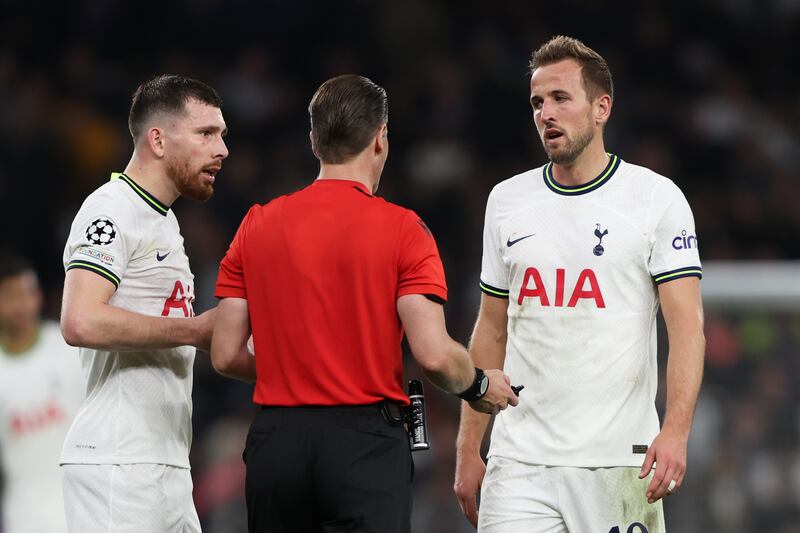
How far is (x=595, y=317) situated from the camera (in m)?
4.62

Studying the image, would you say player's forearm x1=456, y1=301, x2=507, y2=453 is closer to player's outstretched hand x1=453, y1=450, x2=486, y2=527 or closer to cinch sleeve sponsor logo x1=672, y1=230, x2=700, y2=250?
player's outstretched hand x1=453, y1=450, x2=486, y2=527

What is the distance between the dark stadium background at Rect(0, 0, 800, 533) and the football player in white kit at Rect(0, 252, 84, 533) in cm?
329

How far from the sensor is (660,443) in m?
4.35

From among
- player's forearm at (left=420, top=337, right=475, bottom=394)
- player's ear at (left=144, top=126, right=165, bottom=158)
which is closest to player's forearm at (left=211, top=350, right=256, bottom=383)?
player's forearm at (left=420, top=337, right=475, bottom=394)

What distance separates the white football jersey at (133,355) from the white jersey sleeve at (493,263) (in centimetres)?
115

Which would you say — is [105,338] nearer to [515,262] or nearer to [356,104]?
[356,104]

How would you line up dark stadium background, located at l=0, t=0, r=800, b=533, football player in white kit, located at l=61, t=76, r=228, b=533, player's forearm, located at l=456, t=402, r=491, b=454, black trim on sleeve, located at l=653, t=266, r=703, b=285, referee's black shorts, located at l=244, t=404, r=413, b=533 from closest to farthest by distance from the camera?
referee's black shorts, located at l=244, t=404, r=413, b=533
football player in white kit, located at l=61, t=76, r=228, b=533
black trim on sleeve, located at l=653, t=266, r=703, b=285
player's forearm, located at l=456, t=402, r=491, b=454
dark stadium background, located at l=0, t=0, r=800, b=533

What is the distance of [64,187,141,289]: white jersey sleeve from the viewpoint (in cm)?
442

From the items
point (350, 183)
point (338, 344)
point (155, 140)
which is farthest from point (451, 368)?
point (155, 140)

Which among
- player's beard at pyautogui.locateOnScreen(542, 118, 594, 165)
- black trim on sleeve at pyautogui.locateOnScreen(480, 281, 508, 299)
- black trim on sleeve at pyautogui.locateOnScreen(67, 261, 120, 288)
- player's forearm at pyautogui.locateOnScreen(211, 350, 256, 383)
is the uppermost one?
player's beard at pyautogui.locateOnScreen(542, 118, 594, 165)

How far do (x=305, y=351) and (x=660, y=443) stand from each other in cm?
126

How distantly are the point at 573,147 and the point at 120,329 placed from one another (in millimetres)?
1778

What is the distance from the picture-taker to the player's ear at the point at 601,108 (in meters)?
4.84

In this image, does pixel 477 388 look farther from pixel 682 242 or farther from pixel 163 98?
pixel 163 98
